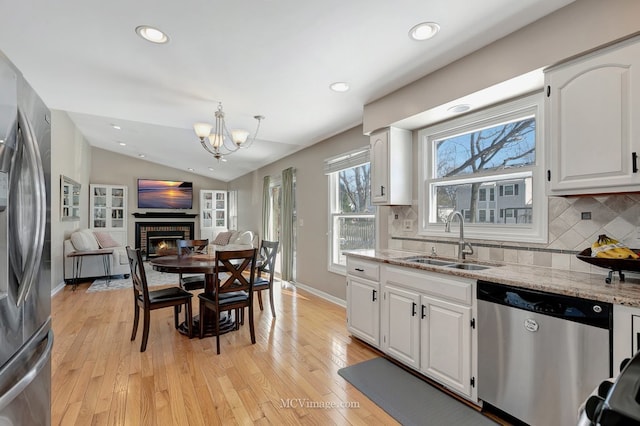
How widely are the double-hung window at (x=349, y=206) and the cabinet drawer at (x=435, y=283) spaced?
1481 millimetres

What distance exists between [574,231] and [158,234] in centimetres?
964

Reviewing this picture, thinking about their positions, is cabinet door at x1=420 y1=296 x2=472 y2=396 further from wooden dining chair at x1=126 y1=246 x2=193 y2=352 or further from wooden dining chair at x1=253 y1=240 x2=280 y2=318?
wooden dining chair at x1=126 y1=246 x2=193 y2=352

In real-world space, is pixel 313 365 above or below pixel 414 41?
below

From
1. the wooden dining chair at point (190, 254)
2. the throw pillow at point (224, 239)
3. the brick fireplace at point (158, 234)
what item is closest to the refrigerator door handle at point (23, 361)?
the wooden dining chair at point (190, 254)

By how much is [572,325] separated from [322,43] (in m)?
2.26

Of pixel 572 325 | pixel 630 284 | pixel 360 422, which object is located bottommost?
pixel 360 422

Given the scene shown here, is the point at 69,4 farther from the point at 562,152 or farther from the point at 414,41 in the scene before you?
the point at 562,152

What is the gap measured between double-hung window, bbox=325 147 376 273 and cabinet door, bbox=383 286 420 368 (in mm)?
1454

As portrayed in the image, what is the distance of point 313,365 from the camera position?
258 centimetres

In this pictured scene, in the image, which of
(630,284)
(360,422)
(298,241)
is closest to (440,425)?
(360,422)

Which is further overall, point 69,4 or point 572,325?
point 69,4

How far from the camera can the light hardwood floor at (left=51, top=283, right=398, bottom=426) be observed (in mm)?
1944

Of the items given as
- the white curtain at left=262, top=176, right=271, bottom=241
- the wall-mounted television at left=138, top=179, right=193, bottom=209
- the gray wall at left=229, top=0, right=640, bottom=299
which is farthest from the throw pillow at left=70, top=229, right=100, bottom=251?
the gray wall at left=229, top=0, right=640, bottom=299

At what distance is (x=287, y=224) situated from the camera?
19.2 ft
